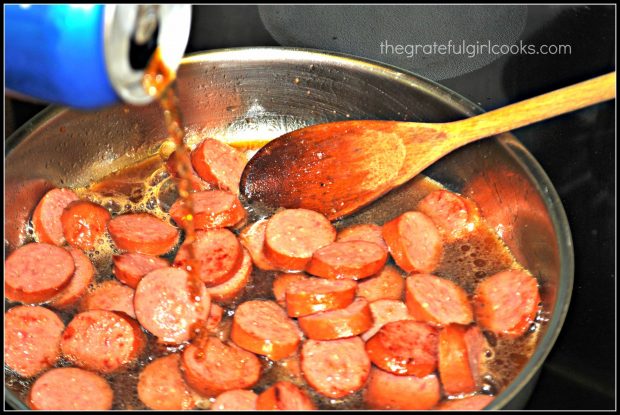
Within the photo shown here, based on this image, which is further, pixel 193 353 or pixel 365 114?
pixel 365 114

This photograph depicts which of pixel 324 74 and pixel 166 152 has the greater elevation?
pixel 324 74

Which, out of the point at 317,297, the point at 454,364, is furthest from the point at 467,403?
the point at 317,297

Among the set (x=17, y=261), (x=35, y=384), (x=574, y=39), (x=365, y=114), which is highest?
(x=574, y=39)

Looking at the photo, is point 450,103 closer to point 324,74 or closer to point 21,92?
point 324,74

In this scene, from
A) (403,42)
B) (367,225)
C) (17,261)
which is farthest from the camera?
(403,42)

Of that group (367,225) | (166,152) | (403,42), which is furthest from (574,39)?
(166,152)

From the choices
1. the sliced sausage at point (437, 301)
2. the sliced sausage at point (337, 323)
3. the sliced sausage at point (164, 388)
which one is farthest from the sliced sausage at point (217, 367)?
the sliced sausage at point (437, 301)
